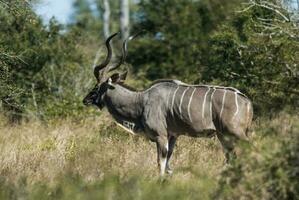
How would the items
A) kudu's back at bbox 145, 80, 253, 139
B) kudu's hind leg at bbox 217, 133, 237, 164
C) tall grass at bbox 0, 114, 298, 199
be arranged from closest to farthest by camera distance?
1. tall grass at bbox 0, 114, 298, 199
2. kudu's hind leg at bbox 217, 133, 237, 164
3. kudu's back at bbox 145, 80, 253, 139

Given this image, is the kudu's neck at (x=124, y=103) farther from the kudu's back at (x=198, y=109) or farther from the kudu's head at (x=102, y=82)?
the kudu's back at (x=198, y=109)

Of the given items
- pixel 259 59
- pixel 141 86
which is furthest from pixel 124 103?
pixel 141 86

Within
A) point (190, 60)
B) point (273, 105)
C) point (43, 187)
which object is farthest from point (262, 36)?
point (190, 60)

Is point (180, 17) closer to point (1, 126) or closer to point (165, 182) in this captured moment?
point (1, 126)

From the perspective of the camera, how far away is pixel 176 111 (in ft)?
31.1

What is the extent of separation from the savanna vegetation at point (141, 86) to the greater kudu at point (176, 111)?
0.27 metres

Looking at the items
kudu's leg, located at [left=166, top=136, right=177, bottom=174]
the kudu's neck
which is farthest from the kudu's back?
the kudu's neck

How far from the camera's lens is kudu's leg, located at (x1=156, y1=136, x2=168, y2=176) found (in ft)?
29.8

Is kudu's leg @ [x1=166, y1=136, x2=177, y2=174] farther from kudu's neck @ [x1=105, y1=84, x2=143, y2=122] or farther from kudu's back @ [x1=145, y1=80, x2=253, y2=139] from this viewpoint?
kudu's neck @ [x1=105, y1=84, x2=143, y2=122]

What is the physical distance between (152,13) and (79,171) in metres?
13.0

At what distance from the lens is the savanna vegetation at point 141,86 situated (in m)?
6.61

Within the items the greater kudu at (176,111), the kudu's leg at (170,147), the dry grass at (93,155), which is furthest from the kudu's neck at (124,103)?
the kudu's leg at (170,147)

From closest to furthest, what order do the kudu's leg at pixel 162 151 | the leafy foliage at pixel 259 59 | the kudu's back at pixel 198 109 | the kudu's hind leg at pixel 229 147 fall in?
1. the kudu's hind leg at pixel 229 147
2. the kudu's back at pixel 198 109
3. the kudu's leg at pixel 162 151
4. the leafy foliage at pixel 259 59

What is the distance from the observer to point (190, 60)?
64.0ft
